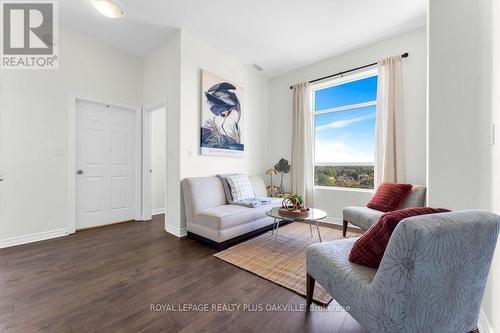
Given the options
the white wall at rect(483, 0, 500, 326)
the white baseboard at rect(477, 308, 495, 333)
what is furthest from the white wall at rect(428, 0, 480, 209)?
the white baseboard at rect(477, 308, 495, 333)

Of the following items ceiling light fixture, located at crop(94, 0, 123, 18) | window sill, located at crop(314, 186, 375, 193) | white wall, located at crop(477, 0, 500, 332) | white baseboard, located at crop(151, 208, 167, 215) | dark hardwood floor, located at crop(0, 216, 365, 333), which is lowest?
dark hardwood floor, located at crop(0, 216, 365, 333)

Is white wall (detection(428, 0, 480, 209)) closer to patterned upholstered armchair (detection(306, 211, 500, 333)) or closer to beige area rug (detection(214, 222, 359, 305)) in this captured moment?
patterned upholstered armchair (detection(306, 211, 500, 333))

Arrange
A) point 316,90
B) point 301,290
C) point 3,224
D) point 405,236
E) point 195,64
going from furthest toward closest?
point 316,90 < point 195,64 < point 3,224 < point 301,290 < point 405,236

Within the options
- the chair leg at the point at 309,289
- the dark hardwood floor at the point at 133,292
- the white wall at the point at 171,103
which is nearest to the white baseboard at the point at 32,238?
the dark hardwood floor at the point at 133,292

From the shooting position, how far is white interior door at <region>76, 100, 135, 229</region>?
3.33 metres

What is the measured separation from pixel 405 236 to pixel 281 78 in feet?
14.2

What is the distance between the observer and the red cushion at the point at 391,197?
2674 mm

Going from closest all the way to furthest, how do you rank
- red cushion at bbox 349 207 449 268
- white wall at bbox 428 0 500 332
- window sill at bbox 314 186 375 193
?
red cushion at bbox 349 207 449 268, white wall at bbox 428 0 500 332, window sill at bbox 314 186 375 193

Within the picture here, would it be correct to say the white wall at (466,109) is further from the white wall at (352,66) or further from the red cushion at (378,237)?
the white wall at (352,66)

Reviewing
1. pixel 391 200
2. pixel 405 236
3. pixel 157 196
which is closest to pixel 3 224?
pixel 157 196

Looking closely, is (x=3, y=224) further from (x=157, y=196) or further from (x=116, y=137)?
(x=157, y=196)

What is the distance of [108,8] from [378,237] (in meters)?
3.57

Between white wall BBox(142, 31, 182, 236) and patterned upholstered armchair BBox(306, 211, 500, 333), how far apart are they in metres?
2.68

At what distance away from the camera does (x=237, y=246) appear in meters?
2.69
